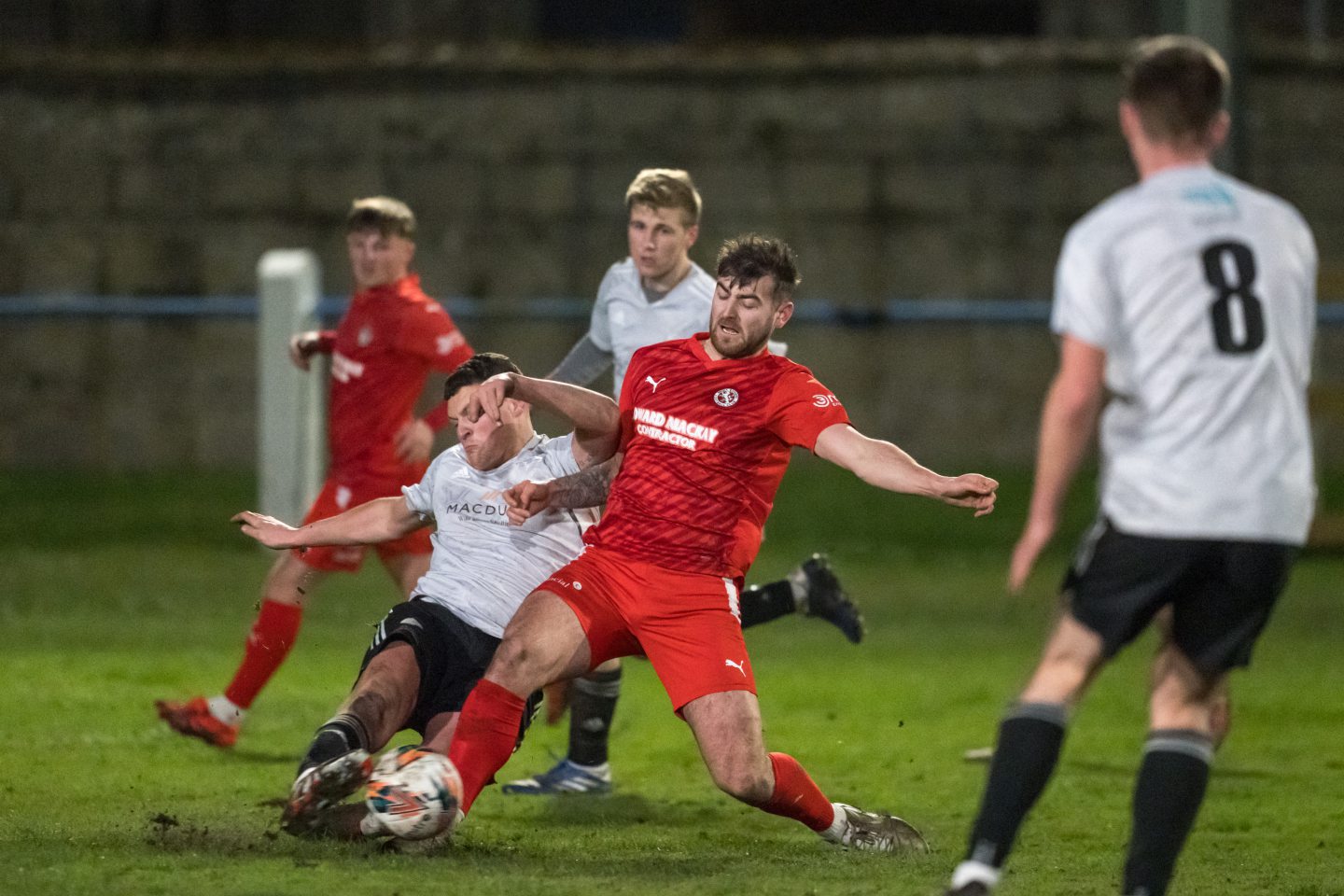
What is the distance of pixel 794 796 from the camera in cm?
532

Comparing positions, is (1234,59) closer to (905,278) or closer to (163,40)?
(905,278)

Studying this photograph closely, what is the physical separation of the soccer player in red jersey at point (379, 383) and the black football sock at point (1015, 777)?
357 centimetres

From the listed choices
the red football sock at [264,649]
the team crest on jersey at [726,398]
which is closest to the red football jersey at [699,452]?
the team crest on jersey at [726,398]

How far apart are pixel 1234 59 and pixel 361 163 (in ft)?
21.9

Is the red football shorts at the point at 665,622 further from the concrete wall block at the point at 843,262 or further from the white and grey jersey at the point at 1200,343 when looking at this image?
the concrete wall block at the point at 843,262

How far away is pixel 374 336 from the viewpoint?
773cm

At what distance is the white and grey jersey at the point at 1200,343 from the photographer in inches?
163

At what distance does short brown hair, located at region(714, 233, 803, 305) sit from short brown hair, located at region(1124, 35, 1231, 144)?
128cm

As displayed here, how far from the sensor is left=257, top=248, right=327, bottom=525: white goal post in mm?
12555

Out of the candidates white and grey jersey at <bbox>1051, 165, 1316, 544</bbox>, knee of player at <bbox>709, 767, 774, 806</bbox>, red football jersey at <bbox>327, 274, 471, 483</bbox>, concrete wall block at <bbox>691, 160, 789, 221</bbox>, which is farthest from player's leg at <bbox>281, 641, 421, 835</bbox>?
concrete wall block at <bbox>691, 160, 789, 221</bbox>

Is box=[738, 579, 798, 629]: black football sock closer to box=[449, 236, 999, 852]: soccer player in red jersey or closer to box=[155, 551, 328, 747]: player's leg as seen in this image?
box=[449, 236, 999, 852]: soccer player in red jersey

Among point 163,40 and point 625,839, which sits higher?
point 163,40

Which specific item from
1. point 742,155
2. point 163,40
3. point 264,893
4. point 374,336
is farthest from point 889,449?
point 163,40

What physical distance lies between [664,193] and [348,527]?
64.3 inches
